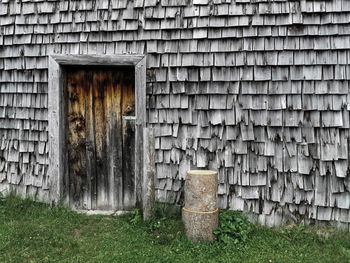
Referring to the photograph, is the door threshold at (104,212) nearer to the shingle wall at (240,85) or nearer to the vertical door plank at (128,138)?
the vertical door plank at (128,138)

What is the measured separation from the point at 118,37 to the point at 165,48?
2.24ft

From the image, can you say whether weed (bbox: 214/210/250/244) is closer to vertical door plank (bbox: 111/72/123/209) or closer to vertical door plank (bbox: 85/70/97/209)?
vertical door plank (bbox: 111/72/123/209)

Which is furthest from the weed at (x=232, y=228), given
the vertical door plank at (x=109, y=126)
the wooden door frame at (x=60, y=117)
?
the vertical door plank at (x=109, y=126)

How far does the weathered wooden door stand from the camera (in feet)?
13.6

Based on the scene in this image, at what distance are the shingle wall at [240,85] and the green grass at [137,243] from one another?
0.33 metres

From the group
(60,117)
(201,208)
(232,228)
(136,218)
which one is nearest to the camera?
(201,208)

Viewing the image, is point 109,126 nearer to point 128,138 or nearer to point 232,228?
point 128,138

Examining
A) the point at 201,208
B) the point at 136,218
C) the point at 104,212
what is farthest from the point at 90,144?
the point at 201,208

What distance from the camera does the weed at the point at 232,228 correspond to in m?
3.22

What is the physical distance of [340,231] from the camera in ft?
11.5

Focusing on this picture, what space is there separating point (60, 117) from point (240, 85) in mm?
2538

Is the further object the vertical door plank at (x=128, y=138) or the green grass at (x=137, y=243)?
the vertical door plank at (x=128, y=138)

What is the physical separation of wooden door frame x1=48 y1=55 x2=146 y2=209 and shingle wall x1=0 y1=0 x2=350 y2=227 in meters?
0.13

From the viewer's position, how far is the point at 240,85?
3.72m
